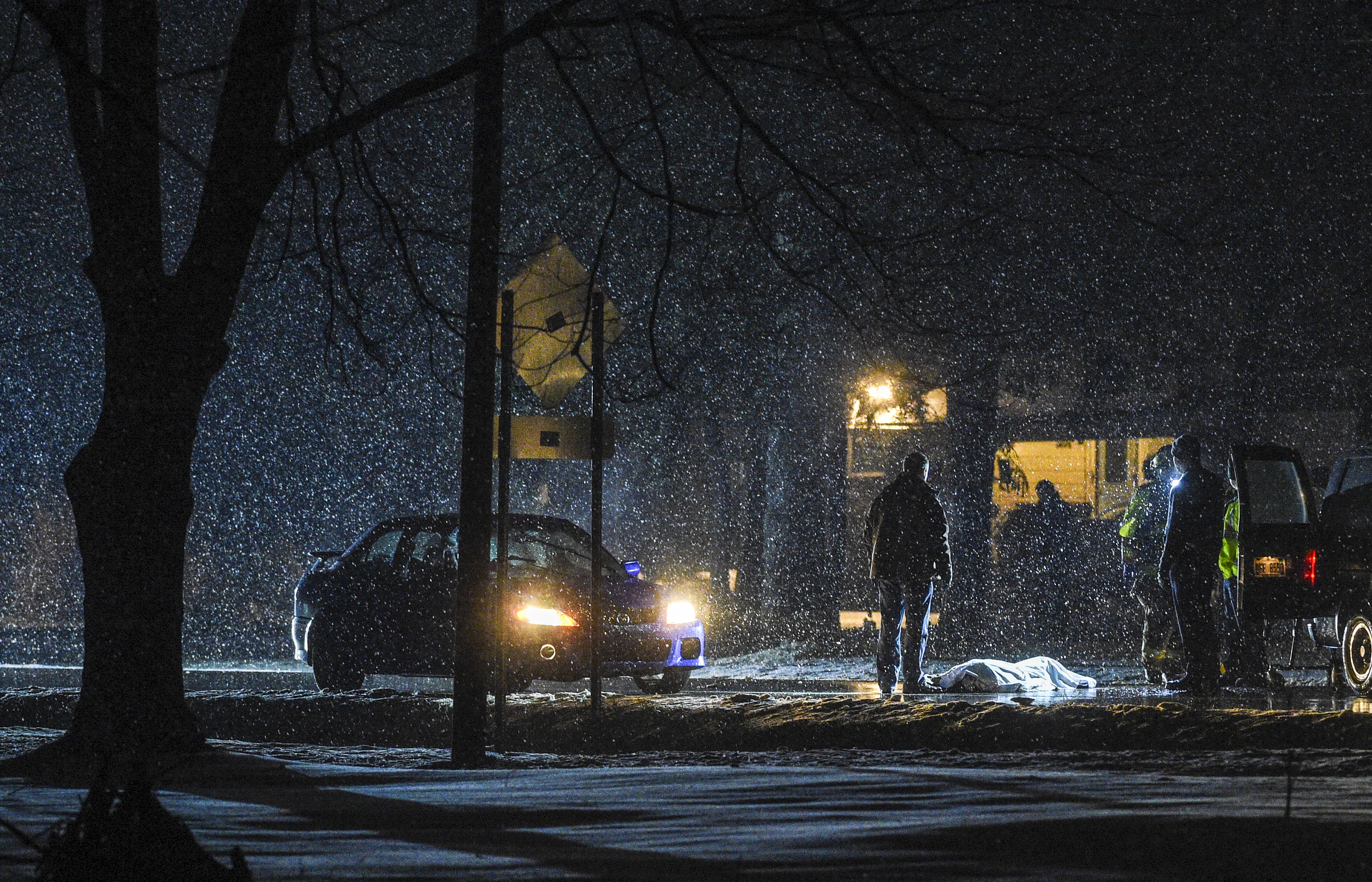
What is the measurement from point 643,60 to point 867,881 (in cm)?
449

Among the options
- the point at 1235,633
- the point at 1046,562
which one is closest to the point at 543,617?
the point at 1235,633

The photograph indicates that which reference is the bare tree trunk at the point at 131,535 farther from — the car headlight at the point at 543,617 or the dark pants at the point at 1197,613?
the dark pants at the point at 1197,613

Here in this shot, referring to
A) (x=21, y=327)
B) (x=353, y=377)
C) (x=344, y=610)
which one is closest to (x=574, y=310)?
(x=344, y=610)

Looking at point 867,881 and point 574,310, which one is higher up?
point 574,310

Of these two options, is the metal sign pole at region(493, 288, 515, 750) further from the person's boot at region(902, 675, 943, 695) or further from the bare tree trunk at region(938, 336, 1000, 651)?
the bare tree trunk at region(938, 336, 1000, 651)

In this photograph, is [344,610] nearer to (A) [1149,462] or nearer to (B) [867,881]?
(A) [1149,462]

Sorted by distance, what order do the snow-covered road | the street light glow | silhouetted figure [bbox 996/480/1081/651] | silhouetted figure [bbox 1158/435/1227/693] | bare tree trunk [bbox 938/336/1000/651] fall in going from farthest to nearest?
the street light glow, silhouetted figure [bbox 996/480/1081/651], bare tree trunk [bbox 938/336/1000/651], silhouetted figure [bbox 1158/435/1227/693], the snow-covered road

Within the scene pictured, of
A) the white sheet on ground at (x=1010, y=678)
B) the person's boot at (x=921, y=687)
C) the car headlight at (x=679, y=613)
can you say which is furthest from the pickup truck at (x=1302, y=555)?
the car headlight at (x=679, y=613)

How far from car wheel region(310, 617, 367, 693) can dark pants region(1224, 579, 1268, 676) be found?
7.64 metres

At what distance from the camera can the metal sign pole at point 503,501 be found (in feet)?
33.0

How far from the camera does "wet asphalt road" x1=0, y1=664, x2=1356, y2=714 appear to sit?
1314cm

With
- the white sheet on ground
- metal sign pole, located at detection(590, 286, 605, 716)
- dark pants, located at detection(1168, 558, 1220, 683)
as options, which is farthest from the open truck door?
metal sign pole, located at detection(590, 286, 605, 716)

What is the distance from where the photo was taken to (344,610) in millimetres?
14680

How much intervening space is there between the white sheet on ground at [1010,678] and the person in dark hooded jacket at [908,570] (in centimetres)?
26
